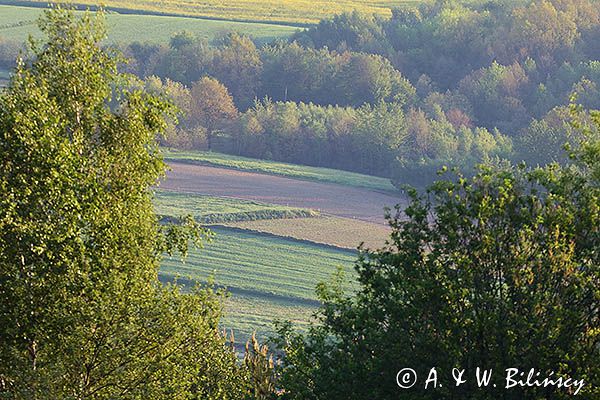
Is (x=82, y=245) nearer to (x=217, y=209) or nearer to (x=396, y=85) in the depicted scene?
(x=217, y=209)

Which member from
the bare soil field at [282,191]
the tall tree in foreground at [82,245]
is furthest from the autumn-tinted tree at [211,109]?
the tall tree in foreground at [82,245]

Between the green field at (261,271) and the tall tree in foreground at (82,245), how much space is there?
34.9 meters

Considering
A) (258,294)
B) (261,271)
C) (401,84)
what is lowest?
(258,294)

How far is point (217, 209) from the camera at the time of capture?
9262cm

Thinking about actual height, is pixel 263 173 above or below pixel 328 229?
above

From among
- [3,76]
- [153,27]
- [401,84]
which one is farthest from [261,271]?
[153,27]

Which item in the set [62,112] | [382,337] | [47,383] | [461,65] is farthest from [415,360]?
[461,65]

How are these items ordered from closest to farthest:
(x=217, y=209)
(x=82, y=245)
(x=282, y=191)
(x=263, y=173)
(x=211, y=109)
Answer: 1. (x=82, y=245)
2. (x=217, y=209)
3. (x=282, y=191)
4. (x=263, y=173)
5. (x=211, y=109)

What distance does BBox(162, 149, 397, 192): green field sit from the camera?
109 m

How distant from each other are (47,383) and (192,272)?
51.7 meters

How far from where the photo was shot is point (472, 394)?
62.8 feet

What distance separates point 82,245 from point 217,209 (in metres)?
72.0

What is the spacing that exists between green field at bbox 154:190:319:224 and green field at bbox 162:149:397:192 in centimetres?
1293

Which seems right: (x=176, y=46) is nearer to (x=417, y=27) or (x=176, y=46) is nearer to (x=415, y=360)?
(x=417, y=27)
